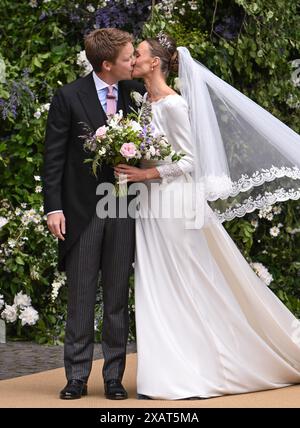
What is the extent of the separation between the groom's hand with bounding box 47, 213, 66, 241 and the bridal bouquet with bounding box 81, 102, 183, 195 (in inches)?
11.4

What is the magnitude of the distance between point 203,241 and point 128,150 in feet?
2.31

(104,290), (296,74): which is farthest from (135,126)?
(296,74)

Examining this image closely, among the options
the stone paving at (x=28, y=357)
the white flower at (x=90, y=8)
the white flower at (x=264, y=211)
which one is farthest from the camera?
the white flower at (x=90, y=8)

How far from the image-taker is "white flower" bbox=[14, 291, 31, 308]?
8.33m

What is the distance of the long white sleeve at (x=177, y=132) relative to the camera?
19.2 ft

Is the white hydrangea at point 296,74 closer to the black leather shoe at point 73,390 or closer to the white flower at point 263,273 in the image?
the white flower at point 263,273

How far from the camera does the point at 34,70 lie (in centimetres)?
880

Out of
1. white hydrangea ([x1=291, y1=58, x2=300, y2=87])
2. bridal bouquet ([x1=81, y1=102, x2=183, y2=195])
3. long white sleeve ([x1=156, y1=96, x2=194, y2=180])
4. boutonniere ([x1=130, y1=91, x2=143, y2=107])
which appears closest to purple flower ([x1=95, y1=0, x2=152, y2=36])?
white hydrangea ([x1=291, y1=58, x2=300, y2=87])

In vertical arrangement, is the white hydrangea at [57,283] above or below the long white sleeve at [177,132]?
below

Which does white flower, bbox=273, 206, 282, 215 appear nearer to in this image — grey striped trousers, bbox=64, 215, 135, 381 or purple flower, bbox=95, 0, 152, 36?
purple flower, bbox=95, 0, 152, 36

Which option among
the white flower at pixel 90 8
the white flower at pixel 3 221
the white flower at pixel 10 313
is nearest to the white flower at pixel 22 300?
the white flower at pixel 10 313

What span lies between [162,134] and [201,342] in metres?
1.07
